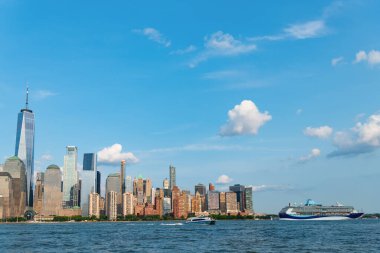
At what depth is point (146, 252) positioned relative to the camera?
87875 millimetres

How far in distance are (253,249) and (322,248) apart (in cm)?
1412

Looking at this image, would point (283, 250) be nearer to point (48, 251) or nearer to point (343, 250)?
point (343, 250)

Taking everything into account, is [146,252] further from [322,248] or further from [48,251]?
A: [322,248]

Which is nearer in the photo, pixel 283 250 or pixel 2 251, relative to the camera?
pixel 283 250

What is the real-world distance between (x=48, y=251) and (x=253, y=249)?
4090 cm

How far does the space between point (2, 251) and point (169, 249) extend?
34.3 meters

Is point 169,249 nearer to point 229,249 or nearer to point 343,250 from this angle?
point 229,249

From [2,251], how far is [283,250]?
5672cm

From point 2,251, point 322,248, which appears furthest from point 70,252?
point 322,248

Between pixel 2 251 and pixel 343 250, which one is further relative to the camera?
pixel 2 251

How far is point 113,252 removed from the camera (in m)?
89.1

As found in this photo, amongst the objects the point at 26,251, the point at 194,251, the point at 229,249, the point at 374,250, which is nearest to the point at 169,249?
the point at 194,251

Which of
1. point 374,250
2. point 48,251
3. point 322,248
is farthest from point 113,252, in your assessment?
point 374,250

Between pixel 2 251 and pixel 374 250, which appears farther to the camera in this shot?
pixel 2 251
